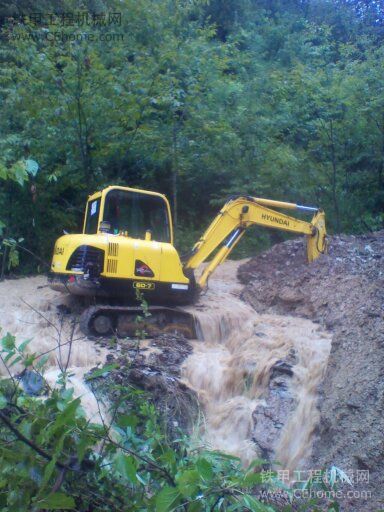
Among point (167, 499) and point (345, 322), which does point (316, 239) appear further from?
point (167, 499)

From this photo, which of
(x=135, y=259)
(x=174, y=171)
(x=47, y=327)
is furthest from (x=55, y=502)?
(x=174, y=171)

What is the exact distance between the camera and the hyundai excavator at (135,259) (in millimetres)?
9422

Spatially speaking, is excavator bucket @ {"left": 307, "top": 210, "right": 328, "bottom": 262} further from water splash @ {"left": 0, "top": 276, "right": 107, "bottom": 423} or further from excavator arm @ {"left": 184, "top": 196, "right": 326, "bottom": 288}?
water splash @ {"left": 0, "top": 276, "right": 107, "bottom": 423}

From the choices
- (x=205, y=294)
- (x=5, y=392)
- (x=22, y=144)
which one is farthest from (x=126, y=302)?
(x=5, y=392)

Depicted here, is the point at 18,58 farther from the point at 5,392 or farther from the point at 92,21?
the point at 5,392

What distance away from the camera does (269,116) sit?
1770cm

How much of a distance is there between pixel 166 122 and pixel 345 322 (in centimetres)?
797

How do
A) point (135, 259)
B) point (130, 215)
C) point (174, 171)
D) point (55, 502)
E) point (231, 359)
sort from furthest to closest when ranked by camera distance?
point (174, 171)
point (130, 215)
point (135, 259)
point (231, 359)
point (55, 502)

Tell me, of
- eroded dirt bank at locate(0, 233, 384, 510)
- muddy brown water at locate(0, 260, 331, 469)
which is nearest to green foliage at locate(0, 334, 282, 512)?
eroded dirt bank at locate(0, 233, 384, 510)

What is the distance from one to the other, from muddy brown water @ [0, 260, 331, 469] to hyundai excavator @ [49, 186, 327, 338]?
52 cm

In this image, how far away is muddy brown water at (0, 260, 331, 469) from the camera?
282 inches

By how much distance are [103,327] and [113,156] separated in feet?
18.5

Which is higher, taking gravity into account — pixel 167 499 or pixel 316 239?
pixel 167 499

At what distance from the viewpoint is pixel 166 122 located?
1507 cm
